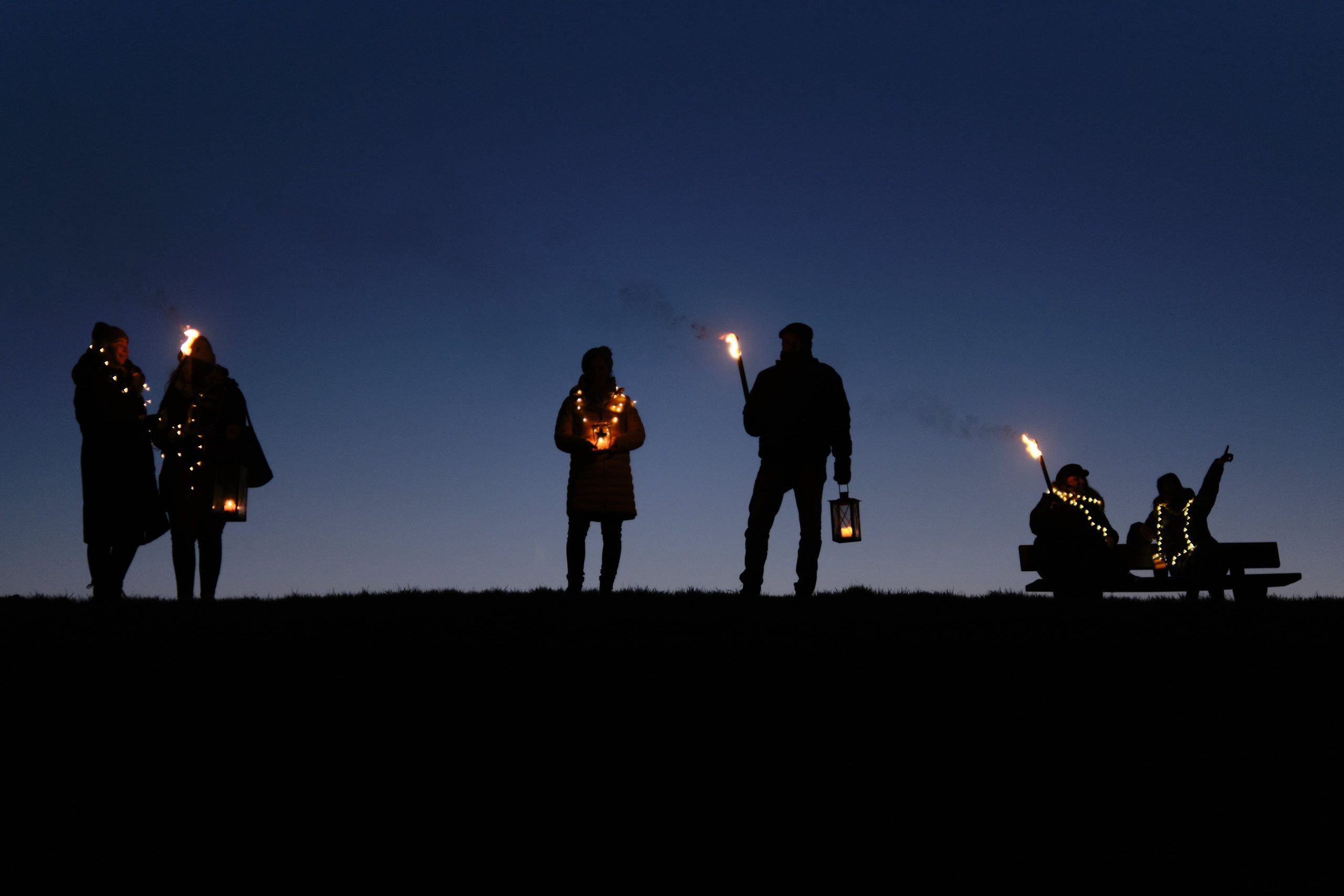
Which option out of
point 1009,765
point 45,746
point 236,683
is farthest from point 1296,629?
point 45,746

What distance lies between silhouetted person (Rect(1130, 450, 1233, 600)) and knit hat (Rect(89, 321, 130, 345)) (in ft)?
35.7

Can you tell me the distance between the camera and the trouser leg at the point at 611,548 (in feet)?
33.0

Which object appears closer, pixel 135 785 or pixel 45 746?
pixel 135 785

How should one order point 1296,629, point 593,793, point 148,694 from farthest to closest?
point 1296,629 → point 148,694 → point 593,793

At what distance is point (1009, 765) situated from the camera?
4.96 meters

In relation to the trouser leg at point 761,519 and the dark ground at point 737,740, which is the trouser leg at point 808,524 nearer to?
the trouser leg at point 761,519

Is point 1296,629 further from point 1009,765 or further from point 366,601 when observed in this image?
point 366,601

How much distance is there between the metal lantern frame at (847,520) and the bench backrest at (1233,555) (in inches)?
179

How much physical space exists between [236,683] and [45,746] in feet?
2.98

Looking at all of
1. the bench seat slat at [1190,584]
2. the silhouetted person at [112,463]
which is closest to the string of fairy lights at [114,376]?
the silhouetted person at [112,463]

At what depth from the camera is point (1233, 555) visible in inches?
510

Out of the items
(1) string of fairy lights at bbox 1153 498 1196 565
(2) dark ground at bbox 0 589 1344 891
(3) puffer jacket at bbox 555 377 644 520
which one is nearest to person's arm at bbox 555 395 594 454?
(3) puffer jacket at bbox 555 377 644 520

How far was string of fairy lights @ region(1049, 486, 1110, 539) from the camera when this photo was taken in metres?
12.9

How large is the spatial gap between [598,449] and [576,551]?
915 mm
